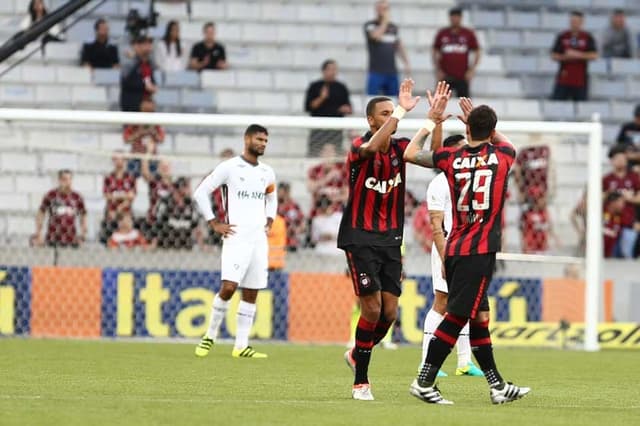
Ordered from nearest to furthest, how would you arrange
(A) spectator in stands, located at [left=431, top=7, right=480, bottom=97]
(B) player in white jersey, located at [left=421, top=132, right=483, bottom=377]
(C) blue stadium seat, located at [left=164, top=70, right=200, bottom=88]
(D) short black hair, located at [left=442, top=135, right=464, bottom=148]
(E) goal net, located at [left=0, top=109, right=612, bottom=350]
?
(D) short black hair, located at [left=442, top=135, right=464, bottom=148], (B) player in white jersey, located at [left=421, top=132, right=483, bottom=377], (E) goal net, located at [left=0, top=109, right=612, bottom=350], (C) blue stadium seat, located at [left=164, top=70, right=200, bottom=88], (A) spectator in stands, located at [left=431, top=7, right=480, bottom=97]

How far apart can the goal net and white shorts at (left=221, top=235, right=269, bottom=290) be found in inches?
114

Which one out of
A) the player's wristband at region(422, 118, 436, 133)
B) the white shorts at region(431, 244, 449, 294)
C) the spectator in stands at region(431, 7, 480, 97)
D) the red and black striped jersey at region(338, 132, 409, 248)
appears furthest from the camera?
the spectator in stands at region(431, 7, 480, 97)

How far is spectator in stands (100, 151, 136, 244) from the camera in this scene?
17.3 meters

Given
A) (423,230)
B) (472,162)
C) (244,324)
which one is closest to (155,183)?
(423,230)

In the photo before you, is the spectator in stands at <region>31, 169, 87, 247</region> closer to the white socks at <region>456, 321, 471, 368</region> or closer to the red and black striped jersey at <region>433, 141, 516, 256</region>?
the white socks at <region>456, 321, 471, 368</region>

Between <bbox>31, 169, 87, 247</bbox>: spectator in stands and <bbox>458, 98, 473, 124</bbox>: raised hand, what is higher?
<bbox>458, 98, 473, 124</bbox>: raised hand

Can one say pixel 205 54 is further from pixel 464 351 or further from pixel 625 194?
pixel 464 351

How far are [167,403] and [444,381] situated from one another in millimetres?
3216

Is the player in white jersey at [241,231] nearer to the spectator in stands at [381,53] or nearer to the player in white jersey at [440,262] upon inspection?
the player in white jersey at [440,262]

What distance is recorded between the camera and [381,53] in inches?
870

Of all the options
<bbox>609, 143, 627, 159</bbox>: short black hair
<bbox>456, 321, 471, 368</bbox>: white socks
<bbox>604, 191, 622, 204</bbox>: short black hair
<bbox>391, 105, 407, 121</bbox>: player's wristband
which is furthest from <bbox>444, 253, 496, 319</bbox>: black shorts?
<bbox>609, 143, 627, 159</bbox>: short black hair

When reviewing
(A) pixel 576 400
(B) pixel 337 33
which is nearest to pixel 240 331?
(A) pixel 576 400

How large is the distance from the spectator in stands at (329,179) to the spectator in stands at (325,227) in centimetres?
5

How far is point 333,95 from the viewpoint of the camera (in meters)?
20.8
